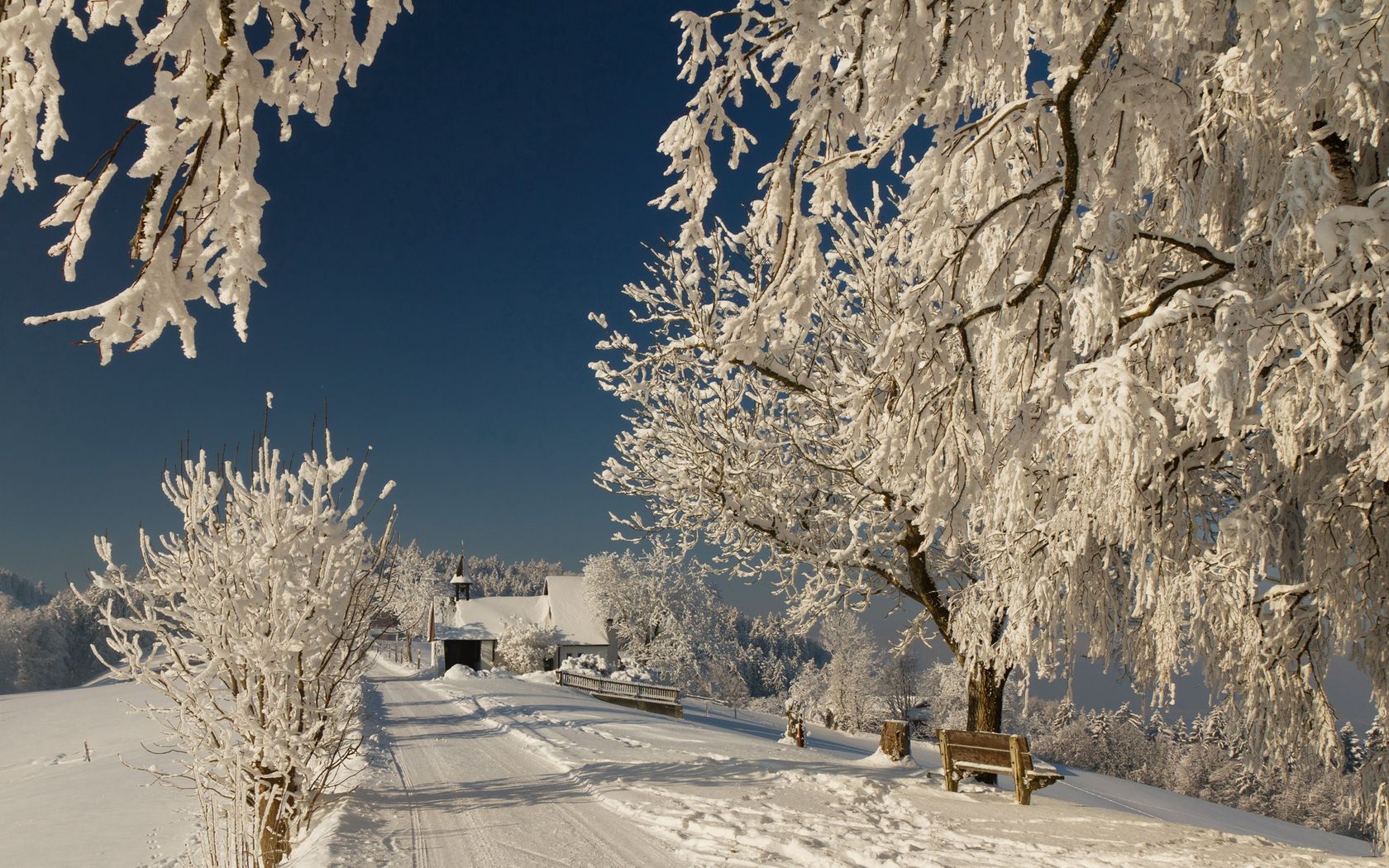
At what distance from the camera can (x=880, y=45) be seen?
2869 millimetres

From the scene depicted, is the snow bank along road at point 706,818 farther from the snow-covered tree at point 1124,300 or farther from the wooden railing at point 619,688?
the wooden railing at point 619,688

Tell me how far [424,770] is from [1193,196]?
1019 cm

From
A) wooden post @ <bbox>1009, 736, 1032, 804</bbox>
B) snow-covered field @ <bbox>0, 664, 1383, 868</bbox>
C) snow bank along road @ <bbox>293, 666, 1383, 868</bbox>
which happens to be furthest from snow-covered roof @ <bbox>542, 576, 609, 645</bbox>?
wooden post @ <bbox>1009, 736, 1032, 804</bbox>

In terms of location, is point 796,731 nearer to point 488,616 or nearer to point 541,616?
point 488,616

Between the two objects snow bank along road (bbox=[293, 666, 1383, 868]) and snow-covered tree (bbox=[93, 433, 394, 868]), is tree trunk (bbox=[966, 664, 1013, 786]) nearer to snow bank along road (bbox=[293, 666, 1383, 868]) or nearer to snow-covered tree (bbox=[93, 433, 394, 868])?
snow bank along road (bbox=[293, 666, 1383, 868])

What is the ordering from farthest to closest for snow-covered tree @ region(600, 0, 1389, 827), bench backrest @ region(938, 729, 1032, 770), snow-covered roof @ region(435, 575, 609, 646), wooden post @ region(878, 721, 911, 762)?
snow-covered roof @ region(435, 575, 609, 646), wooden post @ region(878, 721, 911, 762), bench backrest @ region(938, 729, 1032, 770), snow-covered tree @ region(600, 0, 1389, 827)

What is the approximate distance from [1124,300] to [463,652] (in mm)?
49900

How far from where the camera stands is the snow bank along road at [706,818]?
5668 mm

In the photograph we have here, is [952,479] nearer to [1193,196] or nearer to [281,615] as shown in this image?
[1193,196]

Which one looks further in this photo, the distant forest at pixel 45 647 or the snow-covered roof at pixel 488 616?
the distant forest at pixel 45 647

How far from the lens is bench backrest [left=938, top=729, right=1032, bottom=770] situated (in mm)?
8328

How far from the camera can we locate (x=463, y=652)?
160 feet

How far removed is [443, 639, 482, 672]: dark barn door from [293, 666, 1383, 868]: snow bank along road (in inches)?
1569

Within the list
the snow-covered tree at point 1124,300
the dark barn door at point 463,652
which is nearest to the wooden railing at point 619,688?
the dark barn door at point 463,652
